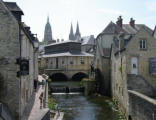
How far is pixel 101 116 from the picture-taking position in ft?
62.4

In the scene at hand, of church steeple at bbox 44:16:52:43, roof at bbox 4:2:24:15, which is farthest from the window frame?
church steeple at bbox 44:16:52:43

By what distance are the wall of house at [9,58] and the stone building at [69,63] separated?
33.9 metres

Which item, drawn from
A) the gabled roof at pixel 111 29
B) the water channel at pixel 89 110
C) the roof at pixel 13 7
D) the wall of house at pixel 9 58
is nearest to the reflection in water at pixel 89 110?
the water channel at pixel 89 110

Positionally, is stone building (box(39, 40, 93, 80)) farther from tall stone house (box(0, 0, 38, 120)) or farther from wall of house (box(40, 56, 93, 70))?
tall stone house (box(0, 0, 38, 120))

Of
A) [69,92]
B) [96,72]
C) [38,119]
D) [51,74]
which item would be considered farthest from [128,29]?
[38,119]

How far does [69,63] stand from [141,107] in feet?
109

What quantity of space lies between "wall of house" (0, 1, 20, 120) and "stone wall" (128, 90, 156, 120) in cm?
720

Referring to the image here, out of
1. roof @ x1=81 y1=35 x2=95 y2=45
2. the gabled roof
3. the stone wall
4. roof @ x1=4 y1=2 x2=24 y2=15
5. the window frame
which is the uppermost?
roof @ x1=81 y1=35 x2=95 y2=45

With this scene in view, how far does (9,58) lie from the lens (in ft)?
37.7

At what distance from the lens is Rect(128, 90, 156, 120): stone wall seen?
11.7m

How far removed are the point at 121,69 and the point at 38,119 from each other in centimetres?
1122

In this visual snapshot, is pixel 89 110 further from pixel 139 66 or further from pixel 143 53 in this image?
pixel 143 53

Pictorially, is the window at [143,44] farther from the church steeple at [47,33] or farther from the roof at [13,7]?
the church steeple at [47,33]

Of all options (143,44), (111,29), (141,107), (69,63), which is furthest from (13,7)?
(69,63)
